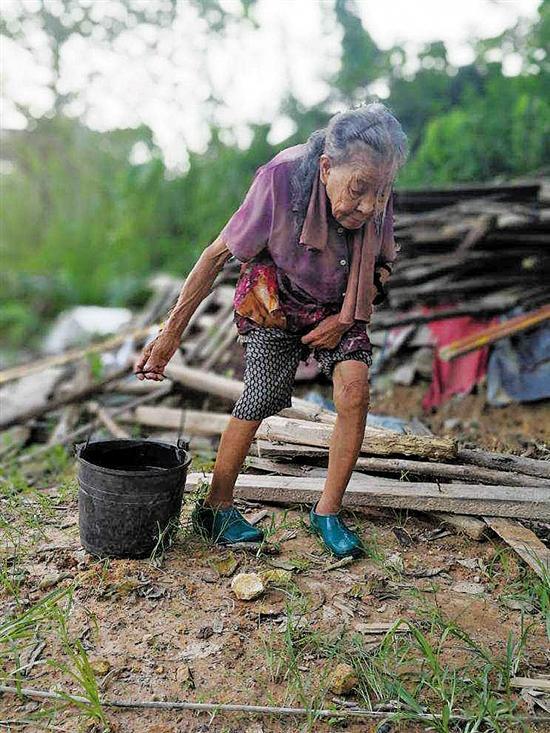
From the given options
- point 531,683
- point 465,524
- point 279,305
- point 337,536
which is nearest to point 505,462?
point 465,524

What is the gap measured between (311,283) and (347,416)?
639mm

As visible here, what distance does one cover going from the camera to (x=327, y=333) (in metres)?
3.30

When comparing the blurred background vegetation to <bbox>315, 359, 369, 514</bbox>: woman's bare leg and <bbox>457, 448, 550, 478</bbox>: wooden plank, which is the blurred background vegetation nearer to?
<bbox>457, 448, 550, 478</bbox>: wooden plank

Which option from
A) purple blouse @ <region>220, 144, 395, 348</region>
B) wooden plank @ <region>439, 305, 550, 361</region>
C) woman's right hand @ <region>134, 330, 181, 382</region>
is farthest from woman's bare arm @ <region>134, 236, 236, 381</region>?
wooden plank @ <region>439, 305, 550, 361</region>

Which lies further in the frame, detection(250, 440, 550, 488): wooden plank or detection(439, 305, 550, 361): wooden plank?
detection(439, 305, 550, 361): wooden plank

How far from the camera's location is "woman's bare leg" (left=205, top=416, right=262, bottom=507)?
3.44 meters

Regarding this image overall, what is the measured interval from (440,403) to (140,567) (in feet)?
14.3

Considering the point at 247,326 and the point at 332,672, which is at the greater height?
the point at 247,326

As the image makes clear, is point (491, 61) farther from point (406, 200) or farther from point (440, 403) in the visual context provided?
point (440, 403)

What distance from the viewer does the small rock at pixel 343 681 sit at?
2529 mm

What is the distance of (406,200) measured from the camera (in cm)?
890

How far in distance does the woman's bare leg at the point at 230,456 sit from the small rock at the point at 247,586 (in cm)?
50

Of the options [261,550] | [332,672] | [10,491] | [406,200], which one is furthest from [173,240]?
[332,672]

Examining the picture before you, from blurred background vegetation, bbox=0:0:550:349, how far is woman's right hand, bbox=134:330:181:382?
918 centimetres
